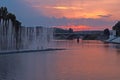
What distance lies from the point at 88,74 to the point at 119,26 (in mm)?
161548

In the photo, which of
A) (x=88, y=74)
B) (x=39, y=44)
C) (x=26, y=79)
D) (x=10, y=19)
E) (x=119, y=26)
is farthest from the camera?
(x=119, y=26)

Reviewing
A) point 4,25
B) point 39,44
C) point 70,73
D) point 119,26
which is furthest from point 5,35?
point 119,26

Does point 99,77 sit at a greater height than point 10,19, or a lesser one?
lesser

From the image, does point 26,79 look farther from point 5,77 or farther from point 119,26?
point 119,26

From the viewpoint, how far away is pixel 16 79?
76.0ft

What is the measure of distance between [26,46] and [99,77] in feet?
150

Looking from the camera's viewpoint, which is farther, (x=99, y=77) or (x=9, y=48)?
(x=9, y=48)

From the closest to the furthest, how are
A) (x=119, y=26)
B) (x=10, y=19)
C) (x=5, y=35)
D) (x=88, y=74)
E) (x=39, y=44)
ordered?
(x=88, y=74) → (x=5, y=35) → (x=10, y=19) → (x=39, y=44) → (x=119, y=26)

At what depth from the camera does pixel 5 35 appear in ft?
202

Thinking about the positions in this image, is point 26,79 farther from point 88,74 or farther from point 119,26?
point 119,26

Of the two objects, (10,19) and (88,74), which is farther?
(10,19)

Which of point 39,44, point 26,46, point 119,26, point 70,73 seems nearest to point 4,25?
point 26,46

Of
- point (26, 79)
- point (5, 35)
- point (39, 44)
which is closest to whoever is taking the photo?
point (26, 79)

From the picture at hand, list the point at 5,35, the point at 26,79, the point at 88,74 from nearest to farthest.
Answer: the point at 26,79 → the point at 88,74 → the point at 5,35
